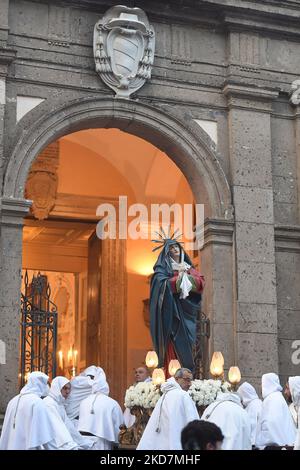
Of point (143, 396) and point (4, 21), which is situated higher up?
point (4, 21)

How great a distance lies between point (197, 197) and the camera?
15617 mm

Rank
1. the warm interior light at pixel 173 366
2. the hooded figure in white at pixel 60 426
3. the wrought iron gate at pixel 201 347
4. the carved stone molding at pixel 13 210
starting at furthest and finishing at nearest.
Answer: the wrought iron gate at pixel 201 347 < the carved stone molding at pixel 13 210 < the warm interior light at pixel 173 366 < the hooded figure in white at pixel 60 426

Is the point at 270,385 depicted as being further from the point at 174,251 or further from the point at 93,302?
the point at 93,302

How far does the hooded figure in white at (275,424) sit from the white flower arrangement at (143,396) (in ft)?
5.10

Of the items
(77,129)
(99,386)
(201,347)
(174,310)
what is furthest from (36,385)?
(77,129)

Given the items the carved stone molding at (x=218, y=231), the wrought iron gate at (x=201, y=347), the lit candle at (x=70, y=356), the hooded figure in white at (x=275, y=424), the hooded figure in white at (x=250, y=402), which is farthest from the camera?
the lit candle at (x=70, y=356)

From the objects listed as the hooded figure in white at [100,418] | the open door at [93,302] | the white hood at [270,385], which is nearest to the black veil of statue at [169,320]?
the hooded figure in white at [100,418]

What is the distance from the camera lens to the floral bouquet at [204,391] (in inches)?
483

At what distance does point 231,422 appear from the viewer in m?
9.23

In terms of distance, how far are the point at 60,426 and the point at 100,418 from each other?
233 cm

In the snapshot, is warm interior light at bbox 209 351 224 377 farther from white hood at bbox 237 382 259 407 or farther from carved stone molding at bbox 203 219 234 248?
carved stone molding at bbox 203 219 234 248

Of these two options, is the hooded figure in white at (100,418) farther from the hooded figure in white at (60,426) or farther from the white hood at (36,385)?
the white hood at (36,385)
